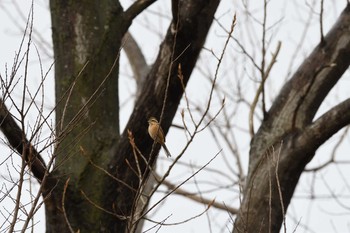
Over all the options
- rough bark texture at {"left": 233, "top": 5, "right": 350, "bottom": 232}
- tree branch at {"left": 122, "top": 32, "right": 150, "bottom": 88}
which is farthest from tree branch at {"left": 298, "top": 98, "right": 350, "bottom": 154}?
tree branch at {"left": 122, "top": 32, "right": 150, "bottom": 88}

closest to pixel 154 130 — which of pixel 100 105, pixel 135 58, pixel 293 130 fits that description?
pixel 100 105

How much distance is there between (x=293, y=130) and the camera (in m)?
4.04

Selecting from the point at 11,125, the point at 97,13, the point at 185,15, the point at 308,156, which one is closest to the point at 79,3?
the point at 97,13

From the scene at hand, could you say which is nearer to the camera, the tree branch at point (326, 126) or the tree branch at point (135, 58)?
the tree branch at point (326, 126)

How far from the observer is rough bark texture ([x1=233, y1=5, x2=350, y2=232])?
384 cm

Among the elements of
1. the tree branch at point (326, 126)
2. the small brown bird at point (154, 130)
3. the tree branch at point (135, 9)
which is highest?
the tree branch at point (135, 9)

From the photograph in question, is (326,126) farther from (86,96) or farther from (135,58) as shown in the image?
(135,58)

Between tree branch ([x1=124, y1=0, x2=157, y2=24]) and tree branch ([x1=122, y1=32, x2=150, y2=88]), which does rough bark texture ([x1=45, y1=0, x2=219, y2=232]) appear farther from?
tree branch ([x1=122, y1=32, x2=150, y2=88])

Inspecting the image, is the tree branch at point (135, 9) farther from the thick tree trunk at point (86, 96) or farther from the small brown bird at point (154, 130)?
the small brown bird at point (154, 130)

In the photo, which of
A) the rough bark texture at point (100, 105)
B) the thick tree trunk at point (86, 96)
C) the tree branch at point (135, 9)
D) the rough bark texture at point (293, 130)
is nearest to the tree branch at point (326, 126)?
the rough bark texture at point (293, 130)

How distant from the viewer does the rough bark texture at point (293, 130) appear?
151 inches

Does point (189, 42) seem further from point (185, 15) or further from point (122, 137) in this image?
point (122, 137)

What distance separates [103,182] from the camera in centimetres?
379

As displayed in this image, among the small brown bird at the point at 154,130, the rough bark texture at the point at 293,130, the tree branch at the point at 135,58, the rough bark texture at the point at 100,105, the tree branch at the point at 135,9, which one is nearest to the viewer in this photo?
the small brown bird at the point at 154,130
